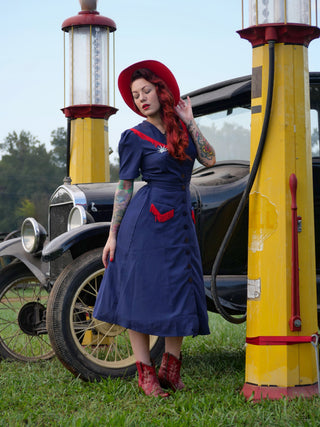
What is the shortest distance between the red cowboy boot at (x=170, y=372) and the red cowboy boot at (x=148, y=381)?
0.23 feet

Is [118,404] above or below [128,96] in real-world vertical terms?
below

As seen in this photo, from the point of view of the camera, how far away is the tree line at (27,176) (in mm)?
50594

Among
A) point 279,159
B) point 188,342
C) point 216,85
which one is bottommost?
point 188,342

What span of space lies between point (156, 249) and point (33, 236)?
192cm

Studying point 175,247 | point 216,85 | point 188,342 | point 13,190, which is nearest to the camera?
point 175,247

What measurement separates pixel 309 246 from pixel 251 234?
0.34 metres

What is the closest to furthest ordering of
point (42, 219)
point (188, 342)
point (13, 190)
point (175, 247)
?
point (175, 247)
point (188, 342)
point (42, 219)
point (13, 190)

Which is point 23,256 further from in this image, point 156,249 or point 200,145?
point 200,145

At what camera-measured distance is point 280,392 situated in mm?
3828

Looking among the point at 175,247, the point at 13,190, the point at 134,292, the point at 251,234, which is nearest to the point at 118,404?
the point at 134,292

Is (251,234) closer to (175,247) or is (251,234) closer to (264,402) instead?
(175,247)

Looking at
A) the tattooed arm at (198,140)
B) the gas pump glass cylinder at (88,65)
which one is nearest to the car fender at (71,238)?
the tattooed arm at (198,140)

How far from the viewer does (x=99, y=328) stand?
181 inches

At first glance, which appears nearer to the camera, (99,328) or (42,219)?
(99,328)
